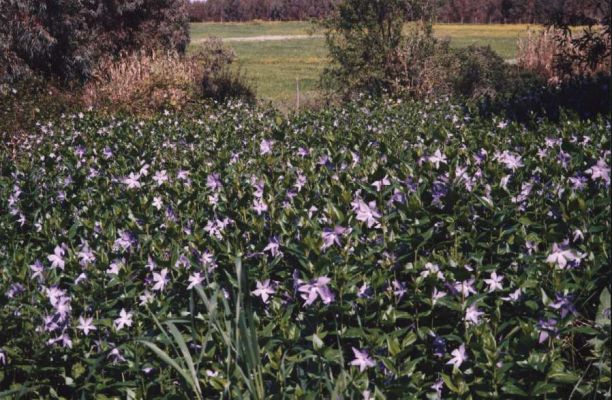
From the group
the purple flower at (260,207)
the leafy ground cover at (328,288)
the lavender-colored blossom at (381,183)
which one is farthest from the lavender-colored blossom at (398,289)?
the purple flower at (260,207)

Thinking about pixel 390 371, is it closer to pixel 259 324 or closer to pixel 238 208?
pixel 259 324

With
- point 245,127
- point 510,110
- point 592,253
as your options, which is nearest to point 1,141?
point 245,127

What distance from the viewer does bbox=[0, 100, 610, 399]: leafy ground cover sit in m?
2.47

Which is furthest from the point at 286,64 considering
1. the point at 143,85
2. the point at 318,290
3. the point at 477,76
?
the point at 318,290

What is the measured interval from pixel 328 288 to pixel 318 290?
79 millimetres

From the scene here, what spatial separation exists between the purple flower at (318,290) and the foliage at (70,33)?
12303mm

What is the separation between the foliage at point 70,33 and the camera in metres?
13.8

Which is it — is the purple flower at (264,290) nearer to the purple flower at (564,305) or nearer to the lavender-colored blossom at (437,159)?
the purple flower at (564,305)

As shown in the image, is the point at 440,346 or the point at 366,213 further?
the point at 366,213

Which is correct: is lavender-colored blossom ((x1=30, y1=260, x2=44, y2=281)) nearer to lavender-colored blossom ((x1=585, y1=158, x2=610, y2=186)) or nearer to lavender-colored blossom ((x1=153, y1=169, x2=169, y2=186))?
lavender-colored blossom ((x1=153, y1=169, x2=169, y2=186))

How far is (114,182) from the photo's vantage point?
4.79 metres

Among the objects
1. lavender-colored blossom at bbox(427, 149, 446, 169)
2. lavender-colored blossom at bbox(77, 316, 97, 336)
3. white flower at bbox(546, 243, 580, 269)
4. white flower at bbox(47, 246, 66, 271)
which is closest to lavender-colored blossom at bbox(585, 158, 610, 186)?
lavender-colored blossom at bbox(427, 149, 446, 169)

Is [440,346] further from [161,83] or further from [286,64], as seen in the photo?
[286,64]

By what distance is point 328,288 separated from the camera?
273 centimetres
